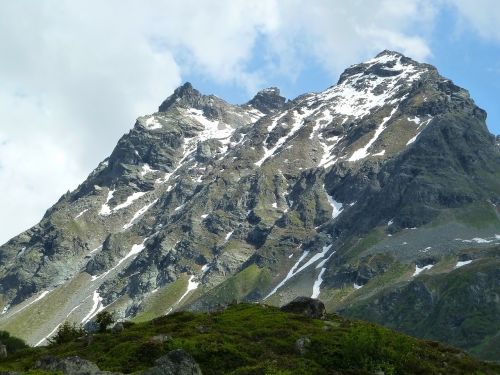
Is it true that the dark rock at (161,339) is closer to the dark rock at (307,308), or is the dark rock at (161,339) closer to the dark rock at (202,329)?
the dark rock at (202,329)

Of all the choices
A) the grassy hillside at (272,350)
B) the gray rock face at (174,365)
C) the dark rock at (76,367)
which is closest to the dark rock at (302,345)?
the grassy hillside at (272,350)

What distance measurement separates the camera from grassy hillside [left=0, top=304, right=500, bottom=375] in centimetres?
5134

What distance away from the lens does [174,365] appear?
132ft

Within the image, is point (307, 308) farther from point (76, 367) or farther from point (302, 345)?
point (76, 367)

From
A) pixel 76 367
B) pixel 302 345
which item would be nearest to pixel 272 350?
pixel 302 345

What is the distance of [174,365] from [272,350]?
18943mm

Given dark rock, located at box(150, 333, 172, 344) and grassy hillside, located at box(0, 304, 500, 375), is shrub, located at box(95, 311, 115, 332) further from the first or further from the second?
dark rock, located at box(150, 333, 172, 344)

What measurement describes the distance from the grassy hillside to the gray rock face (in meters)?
4.82

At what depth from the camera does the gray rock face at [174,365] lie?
3966cm

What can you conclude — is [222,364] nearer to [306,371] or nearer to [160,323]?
[306,371]

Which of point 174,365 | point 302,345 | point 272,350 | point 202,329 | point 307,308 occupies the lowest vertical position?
point 302,345

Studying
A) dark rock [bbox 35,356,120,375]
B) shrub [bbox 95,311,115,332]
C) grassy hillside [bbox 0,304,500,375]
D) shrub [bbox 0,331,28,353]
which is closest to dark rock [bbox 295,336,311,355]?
grassy hillside [bbox 0,304,500,375]

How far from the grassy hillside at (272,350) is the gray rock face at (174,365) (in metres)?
4.82

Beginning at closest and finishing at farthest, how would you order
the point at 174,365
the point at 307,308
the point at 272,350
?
the point at 174,365 < the point at 272,350 < the point at 307,308
